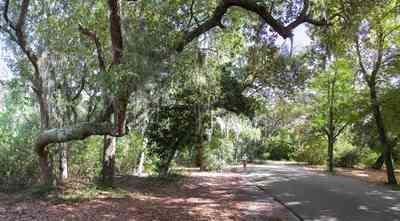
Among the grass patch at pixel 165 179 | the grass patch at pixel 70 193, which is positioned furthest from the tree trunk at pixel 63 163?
the grass patch at pixel 165 179

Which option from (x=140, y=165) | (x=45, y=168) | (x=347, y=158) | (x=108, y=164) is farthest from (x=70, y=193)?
(x=347, y=158)

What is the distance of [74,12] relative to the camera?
8.61 meters

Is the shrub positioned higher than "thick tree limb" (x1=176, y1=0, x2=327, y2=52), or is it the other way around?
"thick tree limb" (x1=176, y1=0, x2=327, y2=52)

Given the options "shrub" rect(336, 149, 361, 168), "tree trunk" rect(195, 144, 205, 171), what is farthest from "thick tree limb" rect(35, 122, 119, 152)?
"shrub" rect(336, 149, 361, 168)

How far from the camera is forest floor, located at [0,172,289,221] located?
20.2 feet

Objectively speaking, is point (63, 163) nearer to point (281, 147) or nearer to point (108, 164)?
point (108, 164)

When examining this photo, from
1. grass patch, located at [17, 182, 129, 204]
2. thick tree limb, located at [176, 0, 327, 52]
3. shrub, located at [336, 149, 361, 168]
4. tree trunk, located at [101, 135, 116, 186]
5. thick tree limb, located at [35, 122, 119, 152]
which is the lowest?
shrub, located at [336, 149, 361, 168]

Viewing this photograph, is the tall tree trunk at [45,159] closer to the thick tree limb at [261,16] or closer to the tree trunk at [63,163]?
the tree trunk at [63,163]

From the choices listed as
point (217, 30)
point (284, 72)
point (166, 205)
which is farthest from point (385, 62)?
point (166, 205)

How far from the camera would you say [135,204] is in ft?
24.6

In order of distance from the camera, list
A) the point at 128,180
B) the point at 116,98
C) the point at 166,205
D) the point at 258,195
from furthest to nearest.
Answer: the point at 128,180 → the point at 258,195 → the point at 166,205 → the point at 116,98

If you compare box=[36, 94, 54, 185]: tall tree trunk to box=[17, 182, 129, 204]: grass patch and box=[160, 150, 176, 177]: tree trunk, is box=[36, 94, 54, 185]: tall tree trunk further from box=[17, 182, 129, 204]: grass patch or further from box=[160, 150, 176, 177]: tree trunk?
box=[160, 150, 176, 177]: tree trunk

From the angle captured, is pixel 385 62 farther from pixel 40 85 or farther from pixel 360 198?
pixel 40 85

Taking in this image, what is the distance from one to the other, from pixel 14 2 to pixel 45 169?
4.47 meters
